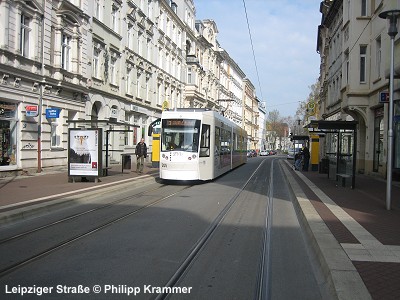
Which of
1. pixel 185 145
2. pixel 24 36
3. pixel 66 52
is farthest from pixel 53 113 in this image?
pixel 185 145

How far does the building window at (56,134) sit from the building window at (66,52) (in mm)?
3315

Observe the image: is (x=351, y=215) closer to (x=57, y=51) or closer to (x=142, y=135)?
(x=57, y=51)

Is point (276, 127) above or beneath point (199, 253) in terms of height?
above

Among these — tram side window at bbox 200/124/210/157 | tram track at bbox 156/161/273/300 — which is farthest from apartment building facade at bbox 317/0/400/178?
tram track at bbox 156/161/273/300

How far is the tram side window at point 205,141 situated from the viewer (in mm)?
17484

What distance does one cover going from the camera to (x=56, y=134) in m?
22.9

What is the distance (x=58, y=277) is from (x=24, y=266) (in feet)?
2.66

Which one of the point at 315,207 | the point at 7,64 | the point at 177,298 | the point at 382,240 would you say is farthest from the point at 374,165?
the point at 177,298

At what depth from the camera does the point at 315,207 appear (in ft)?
35.7

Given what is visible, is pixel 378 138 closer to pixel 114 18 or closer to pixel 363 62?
pixel 363 62

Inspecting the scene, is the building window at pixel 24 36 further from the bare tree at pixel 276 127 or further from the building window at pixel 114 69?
the bare tree at pixel 276 127

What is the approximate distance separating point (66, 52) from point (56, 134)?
15.5 ft

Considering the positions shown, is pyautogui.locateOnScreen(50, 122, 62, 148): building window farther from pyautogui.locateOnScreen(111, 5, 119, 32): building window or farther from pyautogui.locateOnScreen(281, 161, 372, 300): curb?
pyautogui.locateOnScreen(281, 161, 372, 300): curb

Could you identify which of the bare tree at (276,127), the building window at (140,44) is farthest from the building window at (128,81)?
the bare tree at (276,127)
